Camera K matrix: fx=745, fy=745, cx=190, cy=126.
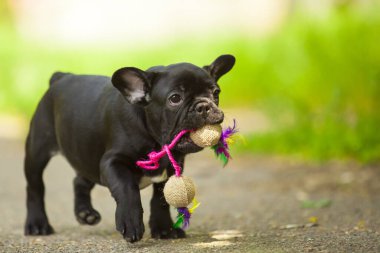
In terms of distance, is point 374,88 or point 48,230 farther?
point 374,88

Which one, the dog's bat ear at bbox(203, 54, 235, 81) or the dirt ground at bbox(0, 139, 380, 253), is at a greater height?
the dog's bat ear at bbox(203, 54, 235, 81)

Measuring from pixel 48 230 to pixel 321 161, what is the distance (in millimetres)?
3934

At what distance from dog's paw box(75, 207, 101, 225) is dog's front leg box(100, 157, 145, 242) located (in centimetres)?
92

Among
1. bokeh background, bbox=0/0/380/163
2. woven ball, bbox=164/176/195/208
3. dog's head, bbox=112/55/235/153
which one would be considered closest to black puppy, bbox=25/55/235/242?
dog's head, bbox=112/55/235/153

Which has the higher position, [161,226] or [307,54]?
[307,54]

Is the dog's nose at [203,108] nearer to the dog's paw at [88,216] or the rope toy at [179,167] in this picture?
the rope toy at [179,167]

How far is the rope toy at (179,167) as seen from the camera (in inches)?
164

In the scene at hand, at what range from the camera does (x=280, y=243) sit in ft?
13.7

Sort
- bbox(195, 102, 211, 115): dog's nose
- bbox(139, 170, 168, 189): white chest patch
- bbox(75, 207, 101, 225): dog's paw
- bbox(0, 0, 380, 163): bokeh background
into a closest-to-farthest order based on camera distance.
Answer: bbox(195, 102, 211, 115): dog's nose → bbox(139, 170, 168, 189): white chest patch → bbox(75, 207, 101, 225): dog's paw → bbox(0, 0, 380, 163): bokeh background

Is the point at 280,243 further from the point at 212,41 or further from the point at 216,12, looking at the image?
the point at 216,12

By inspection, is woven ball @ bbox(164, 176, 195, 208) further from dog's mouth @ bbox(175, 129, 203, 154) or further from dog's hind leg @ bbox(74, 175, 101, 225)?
dog's hind leg @ bbox(74, 175, 101, 225)

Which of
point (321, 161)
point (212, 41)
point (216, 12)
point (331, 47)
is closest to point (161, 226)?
point (321, 161)

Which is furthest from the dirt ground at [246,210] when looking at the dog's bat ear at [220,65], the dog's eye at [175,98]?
the dog's bat ear at [220,65]

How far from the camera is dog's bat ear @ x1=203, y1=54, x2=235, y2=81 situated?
457 centimetres
